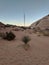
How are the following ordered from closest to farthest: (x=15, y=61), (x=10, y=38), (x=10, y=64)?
(x=10, y=64) → (x=15, y=61) → (x=10, y=38)

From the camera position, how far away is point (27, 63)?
10.8 metres

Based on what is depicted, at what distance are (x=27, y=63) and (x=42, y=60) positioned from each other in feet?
4.96

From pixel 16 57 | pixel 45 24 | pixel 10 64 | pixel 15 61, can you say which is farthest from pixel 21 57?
pixel 45 24

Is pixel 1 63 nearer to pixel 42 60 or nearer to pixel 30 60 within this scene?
pixel 30 60

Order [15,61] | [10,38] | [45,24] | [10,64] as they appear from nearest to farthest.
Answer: [10,64] → [15,61] → [10,38] → [45,24]

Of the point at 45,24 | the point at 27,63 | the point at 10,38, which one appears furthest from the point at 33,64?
the point at 45,24

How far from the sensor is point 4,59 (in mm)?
11359

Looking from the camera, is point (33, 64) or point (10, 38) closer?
point (33, 64)

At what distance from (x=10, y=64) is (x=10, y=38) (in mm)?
10314

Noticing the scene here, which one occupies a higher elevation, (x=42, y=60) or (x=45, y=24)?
(x=45, y=24)

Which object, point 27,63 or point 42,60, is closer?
point 27,63

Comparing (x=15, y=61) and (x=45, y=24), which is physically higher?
(x=45, y=24)

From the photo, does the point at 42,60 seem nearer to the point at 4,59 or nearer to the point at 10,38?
the point at 4,59

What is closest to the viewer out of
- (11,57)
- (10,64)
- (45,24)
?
(10,64)
